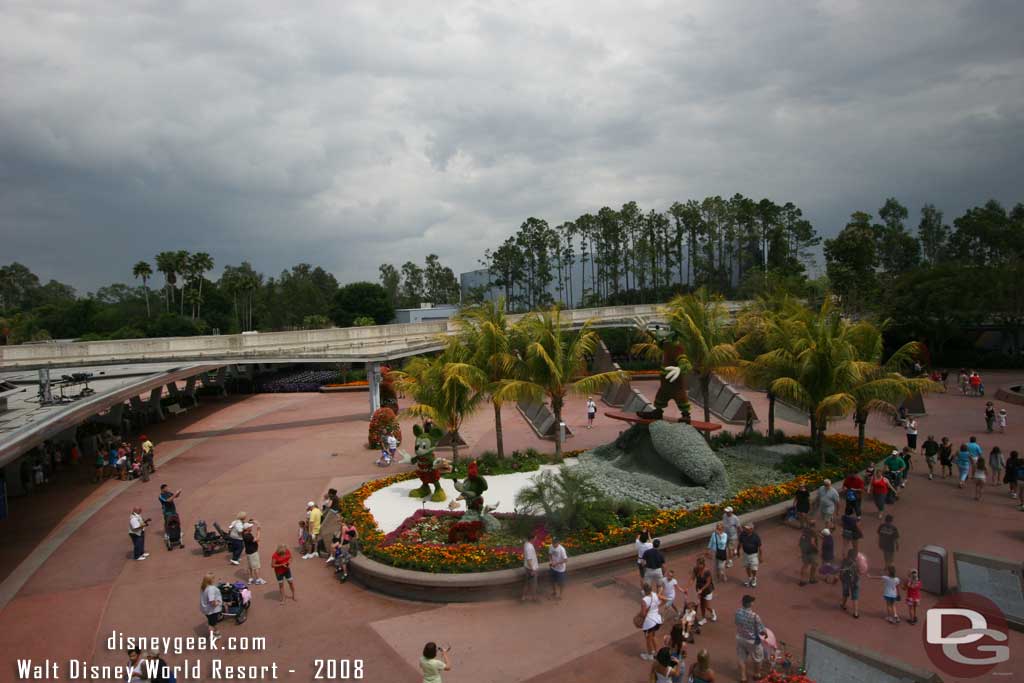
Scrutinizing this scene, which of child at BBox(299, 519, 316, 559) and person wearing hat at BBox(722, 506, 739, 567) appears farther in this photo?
child at BBox(299, 519, 316, 559)

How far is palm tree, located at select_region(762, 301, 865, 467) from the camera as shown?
56.1 feet

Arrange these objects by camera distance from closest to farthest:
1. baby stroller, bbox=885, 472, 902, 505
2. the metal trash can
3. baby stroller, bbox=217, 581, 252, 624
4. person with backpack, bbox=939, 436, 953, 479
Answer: the metal trash can < baby stroller, bbox=217, 581, 252, 624 < baby stroller, bbox=885, 472, 902, 505 < person with backpack, bbox=939, 436, 953, 479

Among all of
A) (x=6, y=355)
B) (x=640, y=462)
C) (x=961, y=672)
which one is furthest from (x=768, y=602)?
(x=6, y=355)

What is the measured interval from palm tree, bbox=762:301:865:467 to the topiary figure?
12.9 metres

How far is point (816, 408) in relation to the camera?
57.1ft

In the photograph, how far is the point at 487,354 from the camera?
1948 cm

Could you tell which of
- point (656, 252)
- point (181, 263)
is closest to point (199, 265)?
point (181, 263)

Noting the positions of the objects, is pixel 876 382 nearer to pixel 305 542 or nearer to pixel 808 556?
pixel 808 556

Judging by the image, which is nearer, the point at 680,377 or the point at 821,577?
the point at 821,577

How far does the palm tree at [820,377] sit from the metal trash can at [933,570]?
6878 mm

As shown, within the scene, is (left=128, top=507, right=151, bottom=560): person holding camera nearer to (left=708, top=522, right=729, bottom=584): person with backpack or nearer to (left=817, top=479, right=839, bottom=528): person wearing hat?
(left=708, top=522, right=729, bottom=584): person with backpack

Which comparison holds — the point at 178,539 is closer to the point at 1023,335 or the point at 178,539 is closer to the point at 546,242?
the point at 1023,335

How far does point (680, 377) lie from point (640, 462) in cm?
310

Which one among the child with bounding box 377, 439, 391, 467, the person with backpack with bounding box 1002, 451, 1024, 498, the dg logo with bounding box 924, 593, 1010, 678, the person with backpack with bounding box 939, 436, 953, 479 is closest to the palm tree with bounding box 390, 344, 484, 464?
the child with bounding box 377, 439, 391, 467
